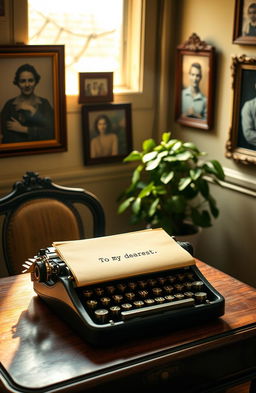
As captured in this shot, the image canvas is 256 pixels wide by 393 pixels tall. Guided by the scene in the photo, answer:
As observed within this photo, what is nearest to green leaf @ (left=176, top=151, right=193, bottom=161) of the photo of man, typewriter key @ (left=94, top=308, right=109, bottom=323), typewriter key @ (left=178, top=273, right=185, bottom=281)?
the photo of man

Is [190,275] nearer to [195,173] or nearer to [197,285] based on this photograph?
[197,285]

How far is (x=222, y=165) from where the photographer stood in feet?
11.9

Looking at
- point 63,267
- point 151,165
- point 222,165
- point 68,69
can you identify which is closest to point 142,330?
point 63,267

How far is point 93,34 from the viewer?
3.78 m

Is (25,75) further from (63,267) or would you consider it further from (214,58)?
(63,267)

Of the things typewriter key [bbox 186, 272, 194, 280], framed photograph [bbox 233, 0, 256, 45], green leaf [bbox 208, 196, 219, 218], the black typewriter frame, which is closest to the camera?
the black typewriter frame

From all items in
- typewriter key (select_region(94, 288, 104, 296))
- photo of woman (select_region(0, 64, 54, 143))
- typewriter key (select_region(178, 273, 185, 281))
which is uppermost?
photo of woman (select_region(0, 64, 54, 143))

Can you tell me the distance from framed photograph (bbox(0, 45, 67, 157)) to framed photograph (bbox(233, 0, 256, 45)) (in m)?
1.02

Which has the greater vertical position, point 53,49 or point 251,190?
point 53,49

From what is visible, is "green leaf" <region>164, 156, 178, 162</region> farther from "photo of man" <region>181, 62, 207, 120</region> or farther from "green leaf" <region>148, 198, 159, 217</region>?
"photo of man" <region>181, 62, 207, 120</region>

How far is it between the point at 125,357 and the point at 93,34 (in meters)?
2.59

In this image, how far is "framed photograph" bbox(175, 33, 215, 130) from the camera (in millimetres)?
3576

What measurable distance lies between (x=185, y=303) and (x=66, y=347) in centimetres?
40

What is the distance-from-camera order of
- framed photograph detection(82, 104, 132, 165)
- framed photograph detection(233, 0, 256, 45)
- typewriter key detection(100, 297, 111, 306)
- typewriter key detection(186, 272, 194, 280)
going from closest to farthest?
typewriter key detection(100, 297, 111, 306), typewriter key detection(186, 272, 194, 280), framed photograph detection(233, 0, 256, 45), framed photograph detection(82, 104, 132, 165)
